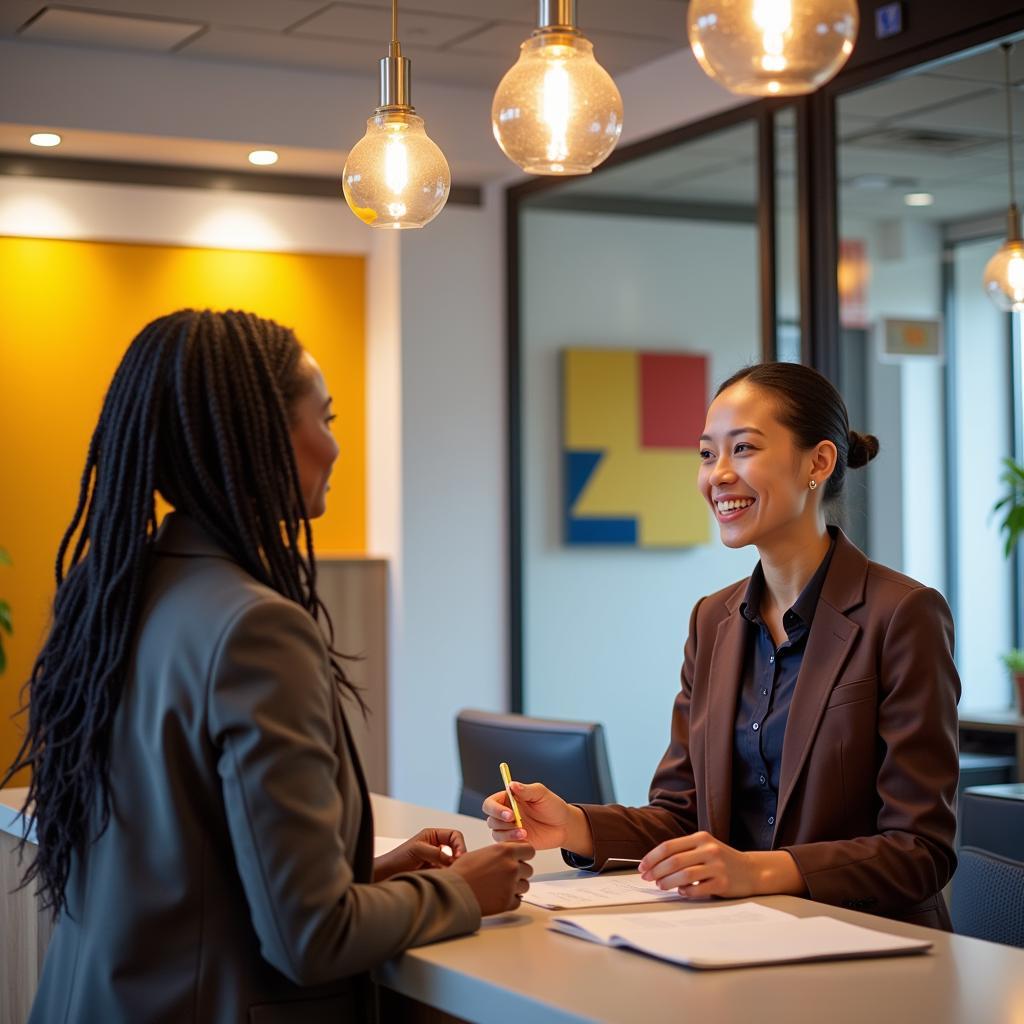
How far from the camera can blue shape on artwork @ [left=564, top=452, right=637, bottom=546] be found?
6527 mm

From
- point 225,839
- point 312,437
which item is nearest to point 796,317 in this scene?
point 312,437

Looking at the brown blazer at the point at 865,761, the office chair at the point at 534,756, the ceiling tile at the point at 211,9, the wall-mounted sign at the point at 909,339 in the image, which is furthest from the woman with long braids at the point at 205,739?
the wall-mounted sign at the point at 909,339

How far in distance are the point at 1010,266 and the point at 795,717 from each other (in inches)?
109

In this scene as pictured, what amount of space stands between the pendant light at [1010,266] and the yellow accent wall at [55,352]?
2698 mm

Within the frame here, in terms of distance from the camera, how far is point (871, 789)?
232 cm

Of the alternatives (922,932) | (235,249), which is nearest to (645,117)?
(235,249)

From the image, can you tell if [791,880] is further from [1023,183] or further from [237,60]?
[237,60]

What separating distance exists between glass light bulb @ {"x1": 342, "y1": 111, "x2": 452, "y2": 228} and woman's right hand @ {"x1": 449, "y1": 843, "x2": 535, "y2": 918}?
4.09ft

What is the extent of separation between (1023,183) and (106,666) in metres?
3.70

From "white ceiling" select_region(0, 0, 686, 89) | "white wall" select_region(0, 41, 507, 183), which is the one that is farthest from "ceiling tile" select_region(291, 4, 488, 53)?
"white wall" select_region(0, 41, 507, 183)

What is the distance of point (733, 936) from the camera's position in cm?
180

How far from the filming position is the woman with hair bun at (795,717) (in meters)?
2.19

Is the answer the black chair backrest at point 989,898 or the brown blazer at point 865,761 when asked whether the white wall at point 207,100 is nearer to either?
the brown blazer at point 865,761

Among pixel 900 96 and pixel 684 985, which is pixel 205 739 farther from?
pixel 900 96
